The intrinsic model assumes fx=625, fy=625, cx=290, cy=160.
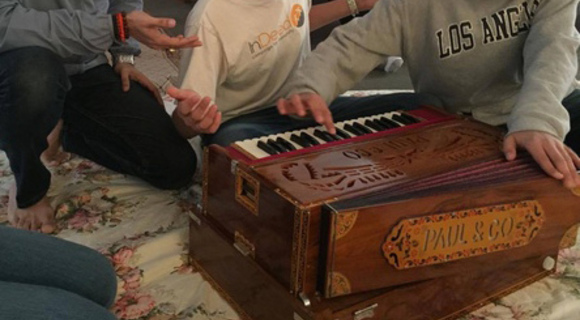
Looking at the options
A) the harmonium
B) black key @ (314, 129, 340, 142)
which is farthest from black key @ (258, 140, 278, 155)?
black key @ (314, 129, 340, 142)

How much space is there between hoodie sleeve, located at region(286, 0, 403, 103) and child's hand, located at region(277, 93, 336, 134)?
12cm

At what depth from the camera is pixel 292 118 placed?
1368 millimetres

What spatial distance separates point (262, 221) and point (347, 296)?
0.58 feet

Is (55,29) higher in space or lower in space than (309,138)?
higher

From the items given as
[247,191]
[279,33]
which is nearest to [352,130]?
[247,191]

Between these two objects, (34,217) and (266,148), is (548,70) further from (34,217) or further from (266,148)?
(34,217)

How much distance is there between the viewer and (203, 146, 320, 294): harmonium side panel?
0.91 m

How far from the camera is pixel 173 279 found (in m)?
1.21

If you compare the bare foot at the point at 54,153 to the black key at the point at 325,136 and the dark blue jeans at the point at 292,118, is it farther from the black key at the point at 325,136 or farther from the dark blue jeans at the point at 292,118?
the black key at the point at 325,136

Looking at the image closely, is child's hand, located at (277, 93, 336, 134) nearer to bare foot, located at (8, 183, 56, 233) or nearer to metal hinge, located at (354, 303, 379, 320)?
metal hinge, located at (354, 303, 379, 320)

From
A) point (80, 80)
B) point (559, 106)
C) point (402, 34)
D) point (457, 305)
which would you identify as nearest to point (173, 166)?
point (80, 80)

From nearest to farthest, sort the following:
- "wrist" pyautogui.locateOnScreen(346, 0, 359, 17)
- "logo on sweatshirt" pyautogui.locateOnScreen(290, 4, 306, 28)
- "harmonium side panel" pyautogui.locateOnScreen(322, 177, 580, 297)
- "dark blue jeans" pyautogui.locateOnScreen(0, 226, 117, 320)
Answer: "dark blue jeans" pyautogui.locateOnScreen(0, 226, 117, 320), "harmonium side panel" pyautogui.locateOnScreen(322, 177, 580, 297), "logo on sweatshirt" pyautogui.locateOnScreen(290, 4, 306, 28), "wrist" pyautogui.locateOnScreen(346, 0, 359, 17)

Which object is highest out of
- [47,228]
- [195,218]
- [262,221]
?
[262,221]

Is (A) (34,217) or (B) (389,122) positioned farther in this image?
(A) (34,217)
